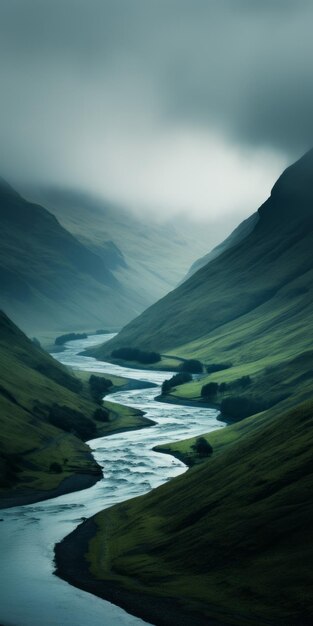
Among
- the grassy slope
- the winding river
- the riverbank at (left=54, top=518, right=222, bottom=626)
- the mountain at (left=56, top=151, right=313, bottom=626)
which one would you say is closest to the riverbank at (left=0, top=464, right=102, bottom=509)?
the winding river

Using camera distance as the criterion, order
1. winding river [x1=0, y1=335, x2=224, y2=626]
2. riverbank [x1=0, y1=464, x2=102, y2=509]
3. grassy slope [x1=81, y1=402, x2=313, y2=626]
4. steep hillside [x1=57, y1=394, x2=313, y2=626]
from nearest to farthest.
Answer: steep hillside [x1=57, y1=394, x2=313, y2=626] < grassy slope [x1=81, y1=402, x2=313, y2=626] < winding river [x1=0, y1=335, x2=224, y2=626] < riverbank [x1=0, y1=464, x2=102, y2=509]

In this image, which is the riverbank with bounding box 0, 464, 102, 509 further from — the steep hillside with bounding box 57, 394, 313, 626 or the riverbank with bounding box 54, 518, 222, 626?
the riverbank with bounding box 54, 518, 222, 626

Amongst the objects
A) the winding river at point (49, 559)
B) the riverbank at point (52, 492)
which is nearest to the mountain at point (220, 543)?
the winding river at point (49, 559)

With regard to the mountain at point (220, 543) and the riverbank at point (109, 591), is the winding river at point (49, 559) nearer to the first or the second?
the riverbank at point (109, 591)

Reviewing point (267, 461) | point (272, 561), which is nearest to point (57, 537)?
point (267, 461)

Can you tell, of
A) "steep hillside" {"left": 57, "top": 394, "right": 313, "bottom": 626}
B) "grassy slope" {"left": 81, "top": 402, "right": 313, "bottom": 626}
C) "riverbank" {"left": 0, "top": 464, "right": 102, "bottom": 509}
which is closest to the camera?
"steep hillside" {"left": 57, "top": 394, "right": 313, "bottom": 626}

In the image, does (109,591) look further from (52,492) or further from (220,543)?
(52,492)

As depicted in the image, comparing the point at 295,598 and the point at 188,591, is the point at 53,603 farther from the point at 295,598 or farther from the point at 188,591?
the point at 295,598

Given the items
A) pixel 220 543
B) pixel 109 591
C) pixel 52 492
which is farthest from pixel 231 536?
pixel 52 492

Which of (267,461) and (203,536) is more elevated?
(267,461)
